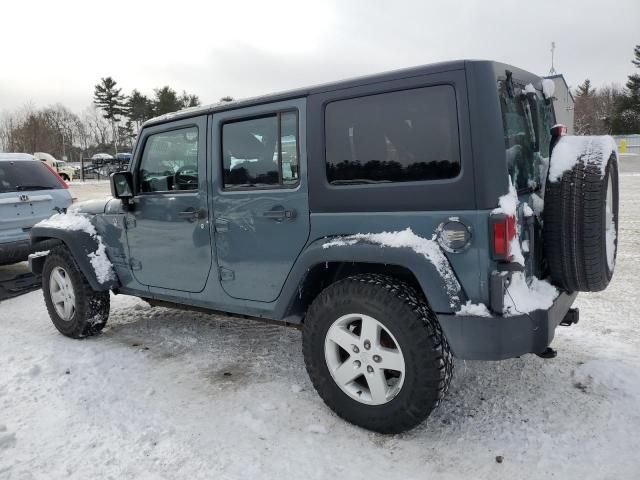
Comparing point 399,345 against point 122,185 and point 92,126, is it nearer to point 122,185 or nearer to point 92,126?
point 122,185

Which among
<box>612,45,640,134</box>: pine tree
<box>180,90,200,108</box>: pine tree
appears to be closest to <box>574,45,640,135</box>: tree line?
<box>612,45,640,134</box>: pine tree

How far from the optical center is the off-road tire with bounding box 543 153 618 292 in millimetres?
2559

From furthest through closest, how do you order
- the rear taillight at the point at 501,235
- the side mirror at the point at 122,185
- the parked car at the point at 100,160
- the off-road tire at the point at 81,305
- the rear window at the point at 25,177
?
the rear window at the point at 25,177
the parked car at the point at 100,160
the off-road tire at the point at 81,305
the side mirror at the point at 122,185
the rear taillight at the point at 501,235

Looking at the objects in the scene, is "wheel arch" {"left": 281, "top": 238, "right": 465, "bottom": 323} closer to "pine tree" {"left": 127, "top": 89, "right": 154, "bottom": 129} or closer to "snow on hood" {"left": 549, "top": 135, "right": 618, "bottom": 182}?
"snow on hood" {"left": 549, "top": 135, "right": 618, "bottom": 182}

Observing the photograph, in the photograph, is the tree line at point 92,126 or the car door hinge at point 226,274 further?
the tree line at point 92,126

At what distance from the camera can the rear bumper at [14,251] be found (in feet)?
20.9

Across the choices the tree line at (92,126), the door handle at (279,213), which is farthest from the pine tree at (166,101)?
the door handle at (279,213)

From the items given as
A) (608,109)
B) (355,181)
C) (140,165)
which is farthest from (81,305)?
(608,109)

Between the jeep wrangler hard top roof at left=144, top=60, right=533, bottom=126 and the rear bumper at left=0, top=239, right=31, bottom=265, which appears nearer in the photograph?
the jeep wrangler hard top roof at left=144, top=60, right=533, bottom=126

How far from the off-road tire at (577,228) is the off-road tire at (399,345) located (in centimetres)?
75

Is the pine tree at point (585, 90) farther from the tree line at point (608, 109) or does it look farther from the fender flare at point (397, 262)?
the fender flare at point (397, 262)

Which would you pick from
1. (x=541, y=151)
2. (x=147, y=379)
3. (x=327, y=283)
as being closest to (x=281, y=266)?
(x=327, y=283)

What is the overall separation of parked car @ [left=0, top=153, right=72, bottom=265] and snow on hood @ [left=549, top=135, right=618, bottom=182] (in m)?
5.94

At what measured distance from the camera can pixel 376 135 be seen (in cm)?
276
